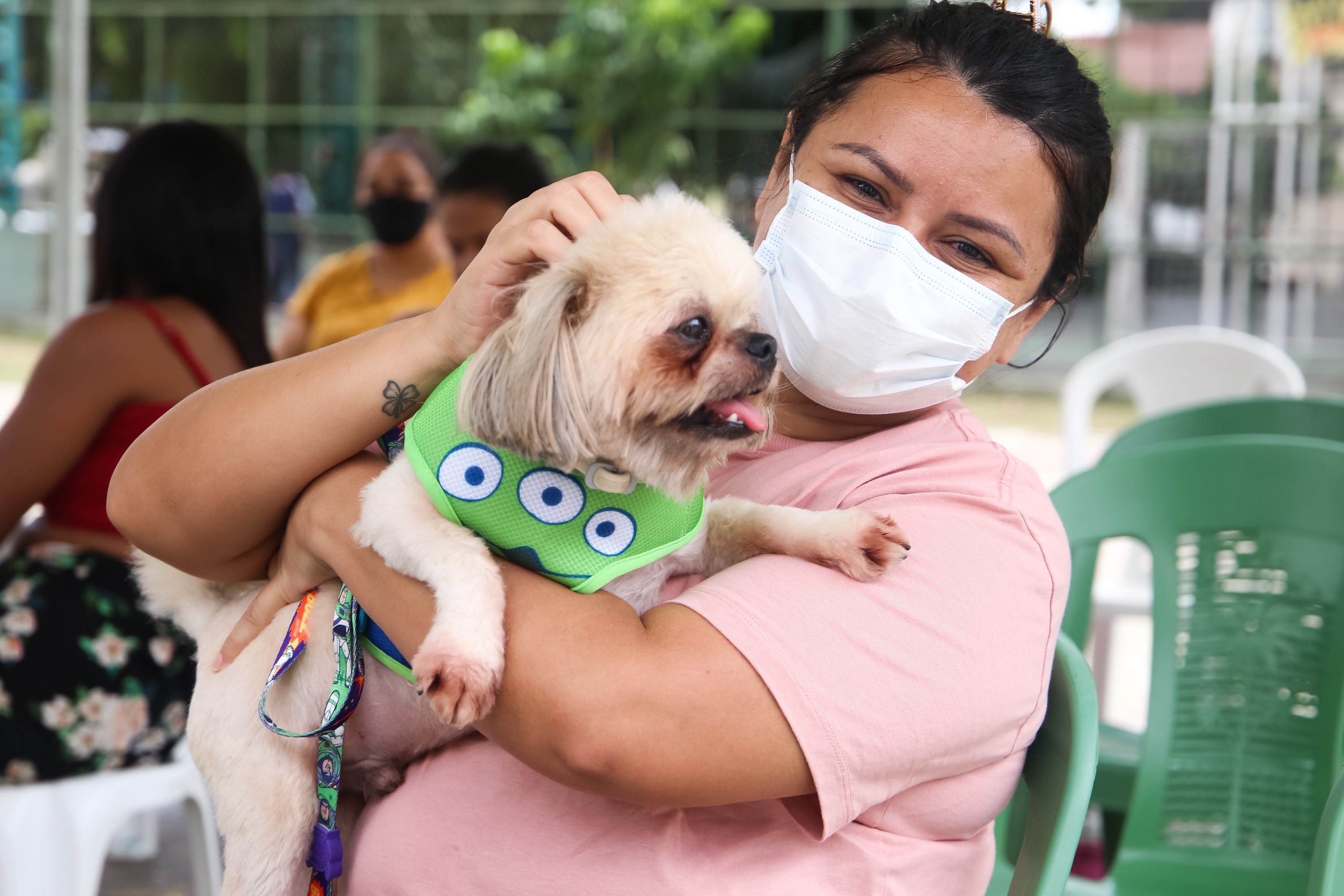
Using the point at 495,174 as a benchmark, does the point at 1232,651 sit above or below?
below

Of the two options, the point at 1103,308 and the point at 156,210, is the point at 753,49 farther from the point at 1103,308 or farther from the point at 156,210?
the point at 156,210

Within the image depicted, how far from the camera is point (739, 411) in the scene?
1502 mm

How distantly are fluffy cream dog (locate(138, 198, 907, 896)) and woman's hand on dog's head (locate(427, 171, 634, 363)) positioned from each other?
0.11ft

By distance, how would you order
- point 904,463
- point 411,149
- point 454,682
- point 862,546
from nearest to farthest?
point 454,682
point 862,546
point 904,463
point 411,149

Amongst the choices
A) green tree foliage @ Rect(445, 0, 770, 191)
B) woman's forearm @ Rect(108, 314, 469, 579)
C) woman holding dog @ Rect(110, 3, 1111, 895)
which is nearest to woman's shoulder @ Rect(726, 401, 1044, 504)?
woman holding dog @ Rect(110, 3, 1111, 895)

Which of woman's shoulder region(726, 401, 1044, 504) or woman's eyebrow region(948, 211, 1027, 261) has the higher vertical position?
woman's eyebrow region(948, 211, 1027, 261)

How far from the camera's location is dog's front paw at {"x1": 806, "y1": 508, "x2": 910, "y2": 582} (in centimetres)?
142

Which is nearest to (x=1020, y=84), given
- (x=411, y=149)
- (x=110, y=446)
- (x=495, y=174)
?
(x=110, y=446)

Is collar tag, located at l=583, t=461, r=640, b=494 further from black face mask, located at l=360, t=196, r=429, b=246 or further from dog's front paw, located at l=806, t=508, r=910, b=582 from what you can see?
black face mask, located at l=360, t=196, r=429, b=246

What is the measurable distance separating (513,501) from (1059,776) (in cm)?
79

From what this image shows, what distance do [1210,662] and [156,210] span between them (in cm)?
306

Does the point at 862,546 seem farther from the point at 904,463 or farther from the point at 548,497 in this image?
the point at 548,497

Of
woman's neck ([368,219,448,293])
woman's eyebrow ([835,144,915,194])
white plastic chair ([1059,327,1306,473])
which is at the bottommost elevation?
white plastic chair ([1059,327,1306,473])

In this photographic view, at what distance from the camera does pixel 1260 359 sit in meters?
4.71
